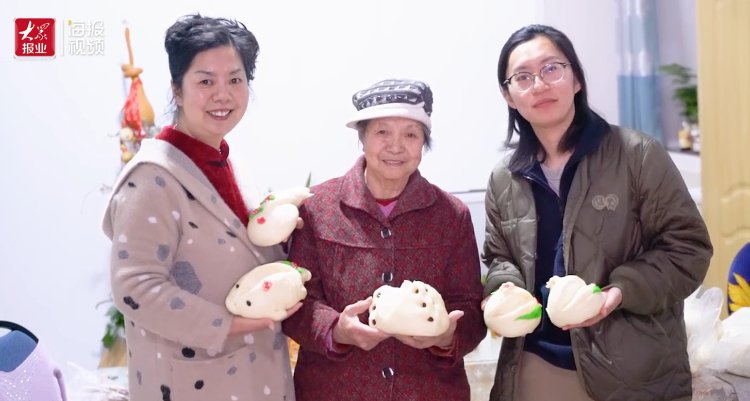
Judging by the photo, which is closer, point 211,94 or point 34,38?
point 211,94

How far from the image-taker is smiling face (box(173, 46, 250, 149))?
190 cm

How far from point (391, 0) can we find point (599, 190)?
2.90 meters

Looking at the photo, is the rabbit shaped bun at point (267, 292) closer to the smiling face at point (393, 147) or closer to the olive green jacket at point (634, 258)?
the smiling face at point (393, 147)

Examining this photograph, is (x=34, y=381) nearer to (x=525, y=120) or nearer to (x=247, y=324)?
(x=247, y=324)

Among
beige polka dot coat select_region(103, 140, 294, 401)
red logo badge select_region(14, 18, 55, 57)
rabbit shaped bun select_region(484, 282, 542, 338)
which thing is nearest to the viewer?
beige polka dot coat select_region(103, 140, 294, 401)

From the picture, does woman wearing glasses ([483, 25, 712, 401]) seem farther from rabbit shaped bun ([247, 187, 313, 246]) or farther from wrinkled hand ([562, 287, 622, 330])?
rabbit shaped bun ([247, 187, 313, 246])

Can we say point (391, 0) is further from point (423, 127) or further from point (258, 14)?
point (423, 127)

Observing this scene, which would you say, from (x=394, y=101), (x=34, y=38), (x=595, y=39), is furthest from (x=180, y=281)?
(x=595, y=39)


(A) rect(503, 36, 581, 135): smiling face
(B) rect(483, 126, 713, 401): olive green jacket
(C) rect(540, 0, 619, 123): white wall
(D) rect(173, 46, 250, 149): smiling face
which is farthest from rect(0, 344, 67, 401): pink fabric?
(C) rect(540, 0, 619, 123): white wall

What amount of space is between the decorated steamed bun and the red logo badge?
3186 mm

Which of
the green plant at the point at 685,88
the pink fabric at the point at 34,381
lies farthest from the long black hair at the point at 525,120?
the green plant at the point at 685,88

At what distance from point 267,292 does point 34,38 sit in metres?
3.15

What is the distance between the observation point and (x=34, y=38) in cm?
432

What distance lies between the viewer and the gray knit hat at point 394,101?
197cm
